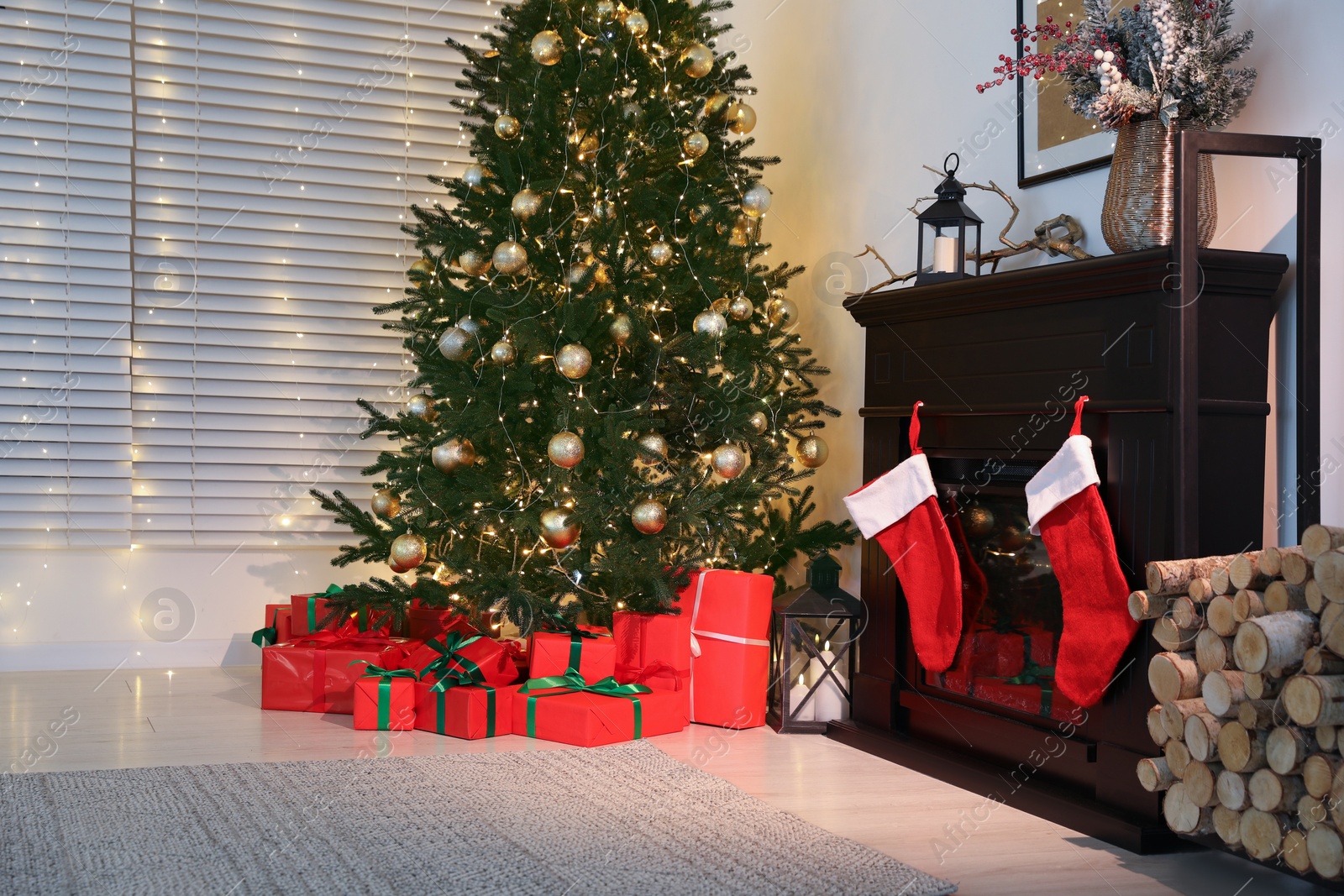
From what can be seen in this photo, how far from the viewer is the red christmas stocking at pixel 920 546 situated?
2.52m

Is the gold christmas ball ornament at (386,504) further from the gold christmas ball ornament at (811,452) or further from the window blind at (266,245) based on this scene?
the gold christmas ball ornament at (811,452)

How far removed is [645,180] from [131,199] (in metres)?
1.81

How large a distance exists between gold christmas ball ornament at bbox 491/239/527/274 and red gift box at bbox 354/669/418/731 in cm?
111

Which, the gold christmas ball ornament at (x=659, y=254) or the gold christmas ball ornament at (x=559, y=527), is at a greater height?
the gold christmas ball ornament at (x=659, y=254)

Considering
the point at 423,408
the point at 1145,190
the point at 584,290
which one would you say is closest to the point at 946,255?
the point at 1145,190

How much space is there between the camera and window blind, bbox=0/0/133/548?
3559 millimetres

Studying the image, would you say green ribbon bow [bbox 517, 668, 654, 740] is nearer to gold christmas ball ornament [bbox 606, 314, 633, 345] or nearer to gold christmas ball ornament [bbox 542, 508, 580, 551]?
gold christmas ball ornament [bbox 542, 508, 580, 551]

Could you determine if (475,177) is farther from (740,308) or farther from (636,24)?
(740,308)

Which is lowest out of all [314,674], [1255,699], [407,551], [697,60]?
[314,674]

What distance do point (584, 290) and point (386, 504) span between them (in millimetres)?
936

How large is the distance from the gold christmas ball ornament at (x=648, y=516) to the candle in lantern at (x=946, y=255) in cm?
91

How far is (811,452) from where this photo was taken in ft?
10.5

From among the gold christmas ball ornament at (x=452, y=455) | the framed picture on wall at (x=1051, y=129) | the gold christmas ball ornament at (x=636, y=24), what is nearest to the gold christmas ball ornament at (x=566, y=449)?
the gold christmas ball ornament at (x=452, y=455)

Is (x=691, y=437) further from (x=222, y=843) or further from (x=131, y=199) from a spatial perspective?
(x=131, y=199)
